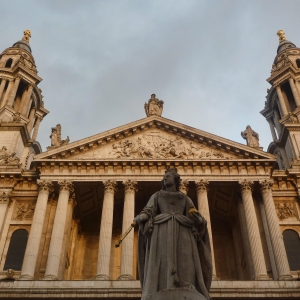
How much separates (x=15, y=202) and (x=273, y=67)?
28833mm

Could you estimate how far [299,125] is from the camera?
33.9 metres

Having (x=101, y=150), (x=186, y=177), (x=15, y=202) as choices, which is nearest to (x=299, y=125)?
(x=186, y=177)

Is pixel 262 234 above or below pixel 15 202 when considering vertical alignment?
below

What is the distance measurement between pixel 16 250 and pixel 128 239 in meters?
7.37

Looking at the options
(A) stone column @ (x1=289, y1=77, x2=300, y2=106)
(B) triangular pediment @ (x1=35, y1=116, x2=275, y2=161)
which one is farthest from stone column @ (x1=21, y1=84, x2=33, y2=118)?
(A) stone column @ (x1=289, y1=77, x2=300, y2=106)

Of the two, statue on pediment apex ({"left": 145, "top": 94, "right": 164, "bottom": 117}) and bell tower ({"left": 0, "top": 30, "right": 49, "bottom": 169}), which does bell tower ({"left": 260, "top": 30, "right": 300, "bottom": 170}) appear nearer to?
statue on pediment apex ({"left": 145, "top": 94, "right": 164, "bottom": 117})

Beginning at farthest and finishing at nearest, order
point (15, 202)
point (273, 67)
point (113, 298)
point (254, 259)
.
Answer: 1. point (273, 67)
2. point (15, 202)
3. point (254, 259)
4. point (113, 298)

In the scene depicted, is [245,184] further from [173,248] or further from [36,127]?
[36,127]

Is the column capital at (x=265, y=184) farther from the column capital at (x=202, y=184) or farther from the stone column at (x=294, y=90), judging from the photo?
the stone column at (x=294, y=90)

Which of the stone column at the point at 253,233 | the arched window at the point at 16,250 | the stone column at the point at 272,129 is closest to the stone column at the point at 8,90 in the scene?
the arched window at the point at 16,250

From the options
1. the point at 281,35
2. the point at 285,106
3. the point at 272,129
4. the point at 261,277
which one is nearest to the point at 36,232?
the point at 261,277

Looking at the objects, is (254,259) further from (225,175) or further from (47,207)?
(47,207)

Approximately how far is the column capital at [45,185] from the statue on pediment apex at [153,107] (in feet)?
28.1

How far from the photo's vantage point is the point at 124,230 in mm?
24656
